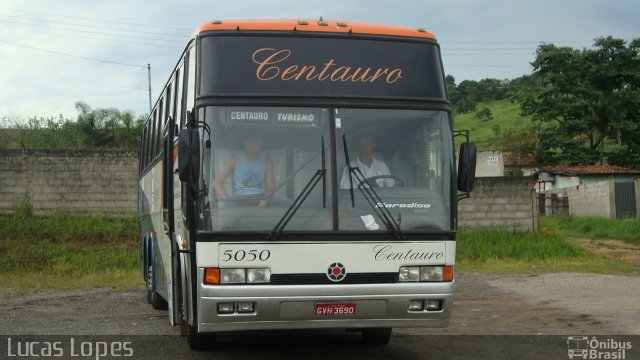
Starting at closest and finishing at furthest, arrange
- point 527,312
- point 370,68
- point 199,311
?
1. point 199,311
2. point 370,68
3. point 527,312

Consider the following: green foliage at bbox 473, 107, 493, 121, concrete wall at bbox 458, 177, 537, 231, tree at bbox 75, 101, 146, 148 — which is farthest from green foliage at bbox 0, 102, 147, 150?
green foliage at bbox 473, 107, 493, 121

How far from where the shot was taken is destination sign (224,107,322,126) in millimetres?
7719

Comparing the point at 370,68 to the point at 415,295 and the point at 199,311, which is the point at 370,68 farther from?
the point at 199,311

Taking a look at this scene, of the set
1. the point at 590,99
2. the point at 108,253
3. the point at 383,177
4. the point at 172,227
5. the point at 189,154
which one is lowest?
the point at 108,253

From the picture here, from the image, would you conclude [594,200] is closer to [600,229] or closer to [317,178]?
[600,229]

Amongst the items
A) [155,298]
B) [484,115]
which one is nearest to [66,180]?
[155,298]

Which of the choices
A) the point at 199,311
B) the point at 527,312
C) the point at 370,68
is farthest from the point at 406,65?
the point at 527,312

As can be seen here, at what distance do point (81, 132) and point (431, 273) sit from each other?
37898mm

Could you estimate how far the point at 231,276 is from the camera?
7.39 m

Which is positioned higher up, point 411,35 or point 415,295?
point 411,35

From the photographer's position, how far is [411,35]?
833cm

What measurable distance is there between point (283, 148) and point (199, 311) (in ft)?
5.31

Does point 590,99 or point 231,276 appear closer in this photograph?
point 231,276

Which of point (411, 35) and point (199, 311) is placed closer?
point (199, 311)
